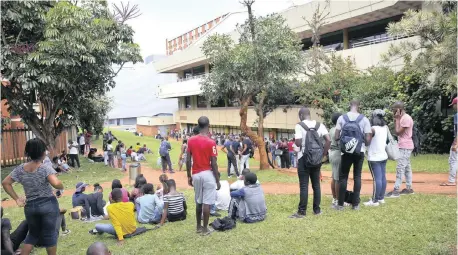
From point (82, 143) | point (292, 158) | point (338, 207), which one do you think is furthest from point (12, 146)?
point (338, 207)

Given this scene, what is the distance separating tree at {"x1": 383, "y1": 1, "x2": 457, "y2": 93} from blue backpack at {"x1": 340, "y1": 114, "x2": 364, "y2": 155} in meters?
5.24

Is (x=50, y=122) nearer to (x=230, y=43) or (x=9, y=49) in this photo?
(x=9, y=49)

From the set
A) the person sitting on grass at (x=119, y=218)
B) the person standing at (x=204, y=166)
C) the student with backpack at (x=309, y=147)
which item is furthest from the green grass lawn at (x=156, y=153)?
the person standing at (x=204, y=166)

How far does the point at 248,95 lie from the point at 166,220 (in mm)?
8702

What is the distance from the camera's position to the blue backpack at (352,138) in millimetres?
5852

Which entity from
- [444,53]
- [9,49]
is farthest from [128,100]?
[444,53]

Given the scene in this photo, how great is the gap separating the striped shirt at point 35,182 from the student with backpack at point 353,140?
A: 4.11 m

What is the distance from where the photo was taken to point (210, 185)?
17.8ft

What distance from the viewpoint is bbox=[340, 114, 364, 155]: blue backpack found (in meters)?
5.85

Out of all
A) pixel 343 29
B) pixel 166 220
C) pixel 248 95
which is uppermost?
pixel 343 29

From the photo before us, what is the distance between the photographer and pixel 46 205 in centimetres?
445

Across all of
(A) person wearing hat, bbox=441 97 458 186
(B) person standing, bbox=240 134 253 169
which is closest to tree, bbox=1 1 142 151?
(B) person standing, bbox=240 134 253 169

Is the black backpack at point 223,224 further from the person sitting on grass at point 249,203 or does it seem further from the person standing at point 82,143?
the person standing at point 82,143

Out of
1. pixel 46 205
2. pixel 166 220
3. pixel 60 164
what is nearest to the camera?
pixel 46 205
